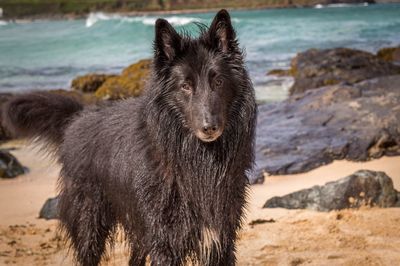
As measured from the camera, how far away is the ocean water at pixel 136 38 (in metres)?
8.31

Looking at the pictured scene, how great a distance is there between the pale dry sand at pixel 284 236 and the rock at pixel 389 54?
14.7 feet

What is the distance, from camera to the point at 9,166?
24.5 ft

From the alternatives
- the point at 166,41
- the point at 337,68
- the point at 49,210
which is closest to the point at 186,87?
the point at 166,41

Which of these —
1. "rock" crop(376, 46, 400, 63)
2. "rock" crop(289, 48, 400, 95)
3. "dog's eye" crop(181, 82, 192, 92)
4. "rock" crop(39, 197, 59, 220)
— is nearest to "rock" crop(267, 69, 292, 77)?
"rock" crop(289, 48, 400, 95)

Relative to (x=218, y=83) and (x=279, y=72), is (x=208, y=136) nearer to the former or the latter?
(x=218, y=83)

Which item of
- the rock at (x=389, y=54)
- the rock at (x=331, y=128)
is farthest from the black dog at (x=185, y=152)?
the rock at (x=389, y=54)

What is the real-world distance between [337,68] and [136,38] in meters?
3.88

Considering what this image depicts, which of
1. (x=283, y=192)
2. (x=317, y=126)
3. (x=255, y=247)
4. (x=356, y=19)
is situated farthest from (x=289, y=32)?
(x=255, y=247)

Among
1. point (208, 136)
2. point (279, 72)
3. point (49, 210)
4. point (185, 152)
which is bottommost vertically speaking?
point (49, 210)

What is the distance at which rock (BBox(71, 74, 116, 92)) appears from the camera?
31.3 ft

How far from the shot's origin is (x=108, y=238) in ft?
13.4

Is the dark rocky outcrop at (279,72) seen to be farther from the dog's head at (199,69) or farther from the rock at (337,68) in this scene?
the dog's head at (199,69)

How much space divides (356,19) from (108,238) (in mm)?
6885

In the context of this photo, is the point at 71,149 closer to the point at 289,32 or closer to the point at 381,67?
the point at 289,32
